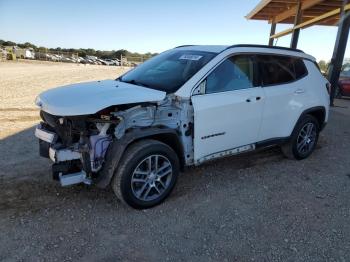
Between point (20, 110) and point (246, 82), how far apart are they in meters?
6.45

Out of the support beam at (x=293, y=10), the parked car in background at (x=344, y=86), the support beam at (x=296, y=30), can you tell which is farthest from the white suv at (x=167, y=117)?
the parked car in background at (x=344, y=86)

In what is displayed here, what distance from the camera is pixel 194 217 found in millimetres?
3578

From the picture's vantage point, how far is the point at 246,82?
440cm

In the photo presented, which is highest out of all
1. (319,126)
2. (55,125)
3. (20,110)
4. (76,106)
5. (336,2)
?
(336,2)

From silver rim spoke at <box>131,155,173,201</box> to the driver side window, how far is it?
1057mm

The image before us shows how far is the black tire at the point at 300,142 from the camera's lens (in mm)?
5262

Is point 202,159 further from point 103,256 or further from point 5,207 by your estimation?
point 5,207

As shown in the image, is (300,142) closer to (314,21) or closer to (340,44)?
(340,44)

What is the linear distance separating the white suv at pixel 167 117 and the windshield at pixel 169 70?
16 mm

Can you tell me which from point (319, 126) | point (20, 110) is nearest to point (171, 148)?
point (319, 126)

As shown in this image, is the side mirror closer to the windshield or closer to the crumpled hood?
the windshield

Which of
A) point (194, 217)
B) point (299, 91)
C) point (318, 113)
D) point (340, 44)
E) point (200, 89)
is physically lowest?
point (194, 217)

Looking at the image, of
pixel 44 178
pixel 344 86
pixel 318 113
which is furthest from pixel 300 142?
pixel 344 86

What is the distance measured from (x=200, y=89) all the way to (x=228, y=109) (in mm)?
482
